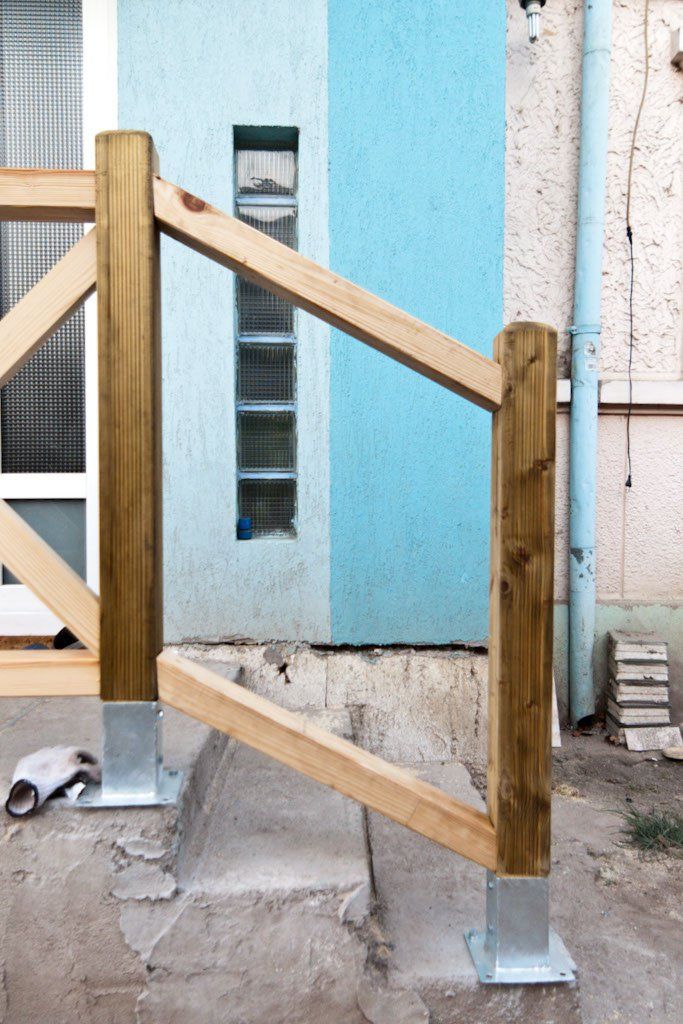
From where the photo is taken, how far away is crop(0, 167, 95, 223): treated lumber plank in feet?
4.13

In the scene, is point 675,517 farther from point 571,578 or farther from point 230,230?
point 230,230

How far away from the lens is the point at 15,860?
4.22 feet

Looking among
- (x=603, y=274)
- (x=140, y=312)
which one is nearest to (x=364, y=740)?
(x=140, y=312)

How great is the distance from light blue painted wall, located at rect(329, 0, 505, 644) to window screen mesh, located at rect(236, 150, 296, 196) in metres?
0.22

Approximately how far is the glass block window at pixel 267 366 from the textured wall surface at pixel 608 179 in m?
1.13

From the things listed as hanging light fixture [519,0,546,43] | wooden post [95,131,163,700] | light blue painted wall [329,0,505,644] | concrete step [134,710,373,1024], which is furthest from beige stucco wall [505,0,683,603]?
wooden post [95,131,163,700]

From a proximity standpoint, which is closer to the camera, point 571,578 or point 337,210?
point 337,210

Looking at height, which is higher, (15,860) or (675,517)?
(675,517)

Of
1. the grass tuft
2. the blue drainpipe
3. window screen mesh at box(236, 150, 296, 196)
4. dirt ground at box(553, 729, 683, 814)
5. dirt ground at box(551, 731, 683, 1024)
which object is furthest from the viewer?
the blue drainpipe

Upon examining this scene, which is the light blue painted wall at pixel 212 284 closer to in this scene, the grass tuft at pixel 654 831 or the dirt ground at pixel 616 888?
the dirt ground at pixel 616 888

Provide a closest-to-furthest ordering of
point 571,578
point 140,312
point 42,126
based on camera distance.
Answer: point 140,312
point 42,126
point 571,578

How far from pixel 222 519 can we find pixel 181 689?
1402 millimetres

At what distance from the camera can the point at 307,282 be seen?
1.27 m

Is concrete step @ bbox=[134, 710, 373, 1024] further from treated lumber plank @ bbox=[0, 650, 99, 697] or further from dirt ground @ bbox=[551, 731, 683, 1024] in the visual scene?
dirt ground @ bbox=[551, 731, 683, 1024]
